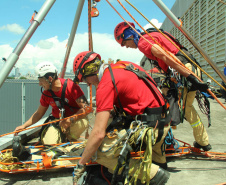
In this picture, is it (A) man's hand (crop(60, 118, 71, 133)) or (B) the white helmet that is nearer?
(B) the white helmet

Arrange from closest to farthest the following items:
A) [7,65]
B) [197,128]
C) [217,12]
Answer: [7,65] < [197,128] < [217,12]

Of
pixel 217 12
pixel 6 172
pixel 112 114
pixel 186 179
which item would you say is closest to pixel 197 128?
pixel 186 179

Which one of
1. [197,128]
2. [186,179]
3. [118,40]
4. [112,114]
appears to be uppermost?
[118,40]

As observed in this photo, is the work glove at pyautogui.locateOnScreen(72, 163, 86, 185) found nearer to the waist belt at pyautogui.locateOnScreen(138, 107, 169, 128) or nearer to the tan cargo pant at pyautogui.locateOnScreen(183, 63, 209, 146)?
the waist belt at pyautogui.locateOnScreen(138, 107, 169, 128)

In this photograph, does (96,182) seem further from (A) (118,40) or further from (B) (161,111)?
(A) (118,40)

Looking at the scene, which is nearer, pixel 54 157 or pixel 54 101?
pixel 54 157

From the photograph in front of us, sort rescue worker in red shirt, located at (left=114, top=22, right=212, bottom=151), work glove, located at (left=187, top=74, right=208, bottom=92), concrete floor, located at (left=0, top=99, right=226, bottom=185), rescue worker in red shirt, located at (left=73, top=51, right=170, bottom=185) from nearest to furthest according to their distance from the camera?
rescue worker in red shirt, located at (left=73, top=51, right=170, bottom=185)
concrete floor, located at (left=0, top=99, right=226, bottom=185)
work glove, located at (left=187, top=74, right=208, bottom=92)
rescue worker in red shirt, located at (left=114, top=22, right=212, bottom=151)

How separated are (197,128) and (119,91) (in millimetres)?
1704

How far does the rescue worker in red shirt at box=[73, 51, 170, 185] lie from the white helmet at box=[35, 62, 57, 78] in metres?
1.44

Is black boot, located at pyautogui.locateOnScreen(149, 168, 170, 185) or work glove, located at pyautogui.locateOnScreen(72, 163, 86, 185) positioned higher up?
work glove, located at pyautogui.locateOnScreen(72, 163, 86, 185)

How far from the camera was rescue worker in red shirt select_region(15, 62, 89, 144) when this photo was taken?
12.1ft

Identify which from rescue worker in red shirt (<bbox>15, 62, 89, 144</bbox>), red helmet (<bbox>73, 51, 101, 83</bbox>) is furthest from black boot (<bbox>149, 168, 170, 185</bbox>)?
rescue worker in red shirt (<bbox>15, 62, 89, 144</bbox>)

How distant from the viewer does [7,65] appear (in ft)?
9.32

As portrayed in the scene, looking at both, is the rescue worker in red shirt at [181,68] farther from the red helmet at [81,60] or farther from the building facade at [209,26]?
the building facade at [209,26]
